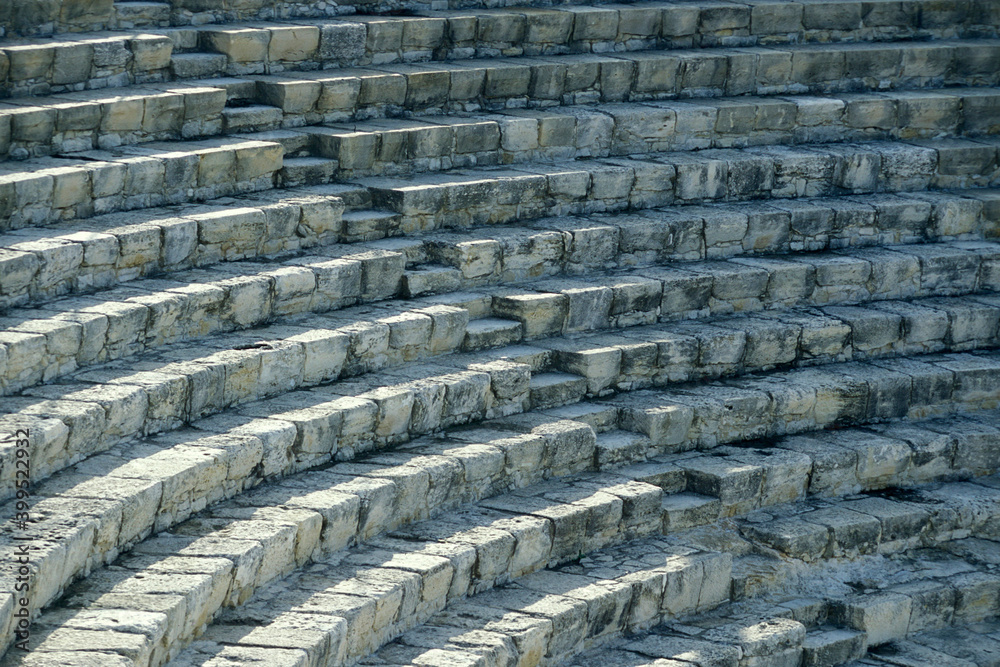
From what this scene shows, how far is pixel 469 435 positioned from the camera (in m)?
8.91

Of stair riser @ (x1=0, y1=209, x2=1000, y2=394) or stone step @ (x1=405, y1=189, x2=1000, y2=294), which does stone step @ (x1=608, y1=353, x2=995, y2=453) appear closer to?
stair riser @ (x1=0, y1=209, x2=1000, y2=394)

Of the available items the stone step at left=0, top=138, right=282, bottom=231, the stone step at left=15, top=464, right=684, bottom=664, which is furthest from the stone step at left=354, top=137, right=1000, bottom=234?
the stone step at left=15, top=464, right=684, bottom=664

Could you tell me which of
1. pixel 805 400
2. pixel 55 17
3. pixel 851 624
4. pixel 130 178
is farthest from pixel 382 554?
pixel 55 17

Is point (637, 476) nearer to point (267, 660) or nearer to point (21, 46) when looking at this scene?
point (267, 660)

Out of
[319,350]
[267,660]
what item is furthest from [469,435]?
[267,660]

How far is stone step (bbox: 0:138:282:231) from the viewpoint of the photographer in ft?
28.2

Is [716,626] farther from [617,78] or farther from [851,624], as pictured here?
[617,78]

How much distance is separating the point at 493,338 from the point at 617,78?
363 cm

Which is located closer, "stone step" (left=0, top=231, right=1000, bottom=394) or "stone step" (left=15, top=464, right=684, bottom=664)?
"stone step" (left=15, top=464, right=684, bottom=664)

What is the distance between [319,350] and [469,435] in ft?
3.62

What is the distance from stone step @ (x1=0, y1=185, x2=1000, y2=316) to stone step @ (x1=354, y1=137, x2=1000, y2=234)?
0.17 metres

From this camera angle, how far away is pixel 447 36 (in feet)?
39.2

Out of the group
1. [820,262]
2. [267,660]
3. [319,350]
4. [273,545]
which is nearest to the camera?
[267,660]

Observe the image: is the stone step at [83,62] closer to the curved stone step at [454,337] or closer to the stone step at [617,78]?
the stone step at [617,78]
